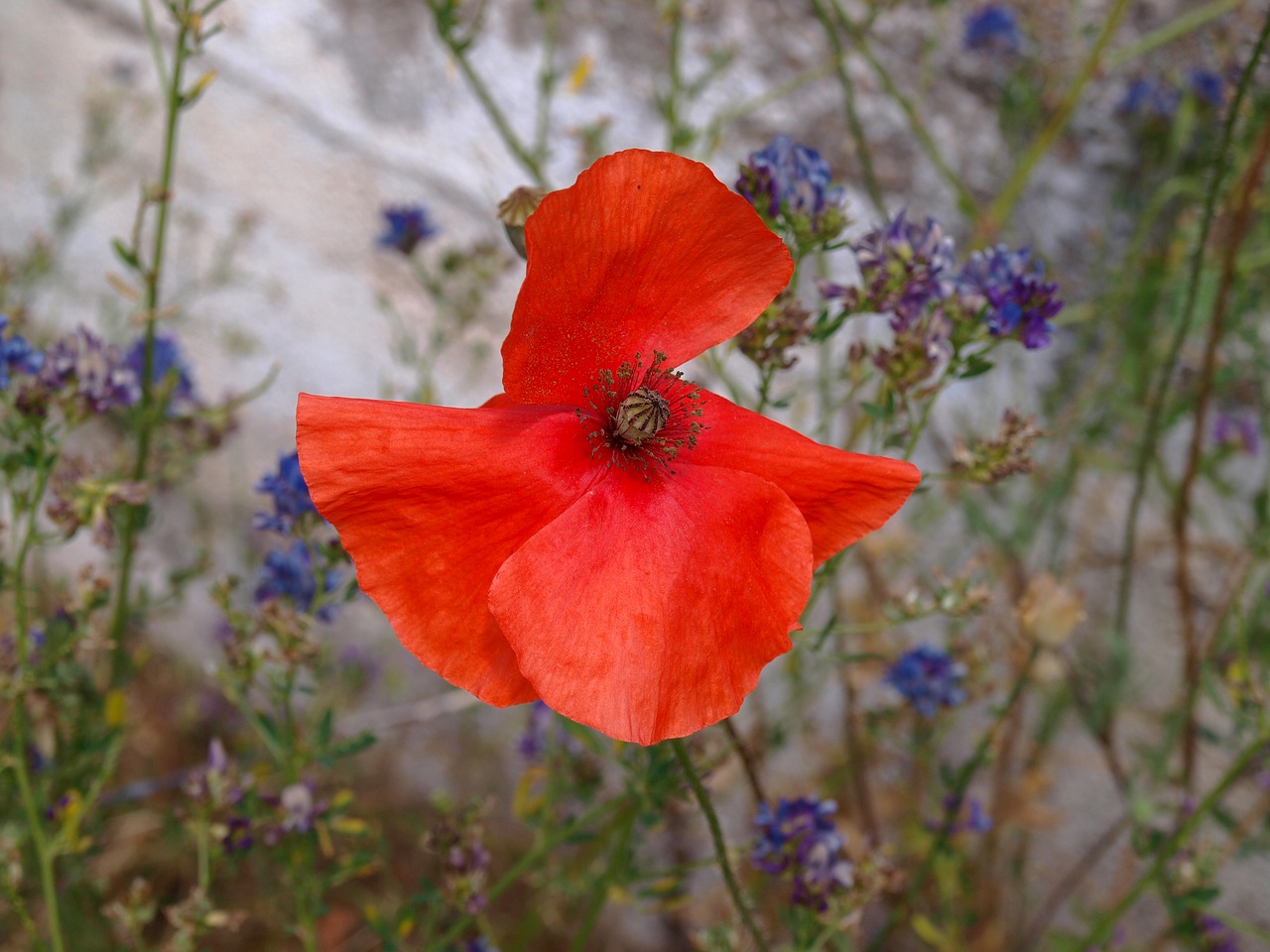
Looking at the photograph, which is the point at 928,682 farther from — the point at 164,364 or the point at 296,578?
the point at 164,364

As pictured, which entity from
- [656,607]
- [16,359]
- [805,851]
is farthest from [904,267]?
[16,359]

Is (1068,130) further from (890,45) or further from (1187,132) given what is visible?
(890,45)

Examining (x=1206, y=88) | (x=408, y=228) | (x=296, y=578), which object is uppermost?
(x=1206, y=88)

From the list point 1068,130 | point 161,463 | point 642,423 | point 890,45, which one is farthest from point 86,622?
point 1068,130

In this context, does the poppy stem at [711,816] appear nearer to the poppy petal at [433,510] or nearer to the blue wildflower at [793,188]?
the poppy petal at [433,510]

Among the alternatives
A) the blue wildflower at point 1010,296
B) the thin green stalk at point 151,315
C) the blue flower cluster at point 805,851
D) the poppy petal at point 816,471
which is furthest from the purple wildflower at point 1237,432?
the thin green stalk at point 151,315

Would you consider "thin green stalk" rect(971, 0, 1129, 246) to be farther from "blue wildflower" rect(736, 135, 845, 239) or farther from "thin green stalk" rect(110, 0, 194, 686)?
"thin green stalk" rect(110, 0, 194, 686)
